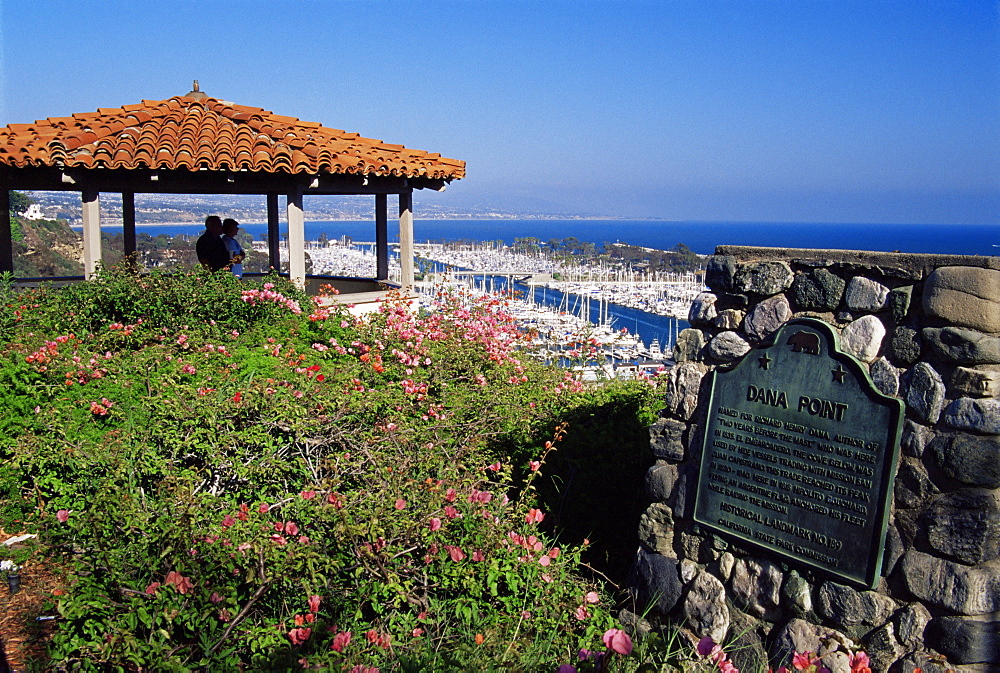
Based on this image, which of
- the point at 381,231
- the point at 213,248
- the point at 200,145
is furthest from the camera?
the point at 381,231

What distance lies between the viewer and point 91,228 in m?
9.69

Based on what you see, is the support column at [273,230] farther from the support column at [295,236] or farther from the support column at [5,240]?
the support column at [5,240]

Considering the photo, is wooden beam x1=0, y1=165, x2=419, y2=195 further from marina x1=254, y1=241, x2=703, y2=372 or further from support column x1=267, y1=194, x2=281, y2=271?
support column x1=267, y1=194, x2=281, y2=271

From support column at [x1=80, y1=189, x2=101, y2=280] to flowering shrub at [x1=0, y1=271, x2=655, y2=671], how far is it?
3.20 m

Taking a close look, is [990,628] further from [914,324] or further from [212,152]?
[212,152]

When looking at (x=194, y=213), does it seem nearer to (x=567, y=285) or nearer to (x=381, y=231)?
(x=567, y=285)

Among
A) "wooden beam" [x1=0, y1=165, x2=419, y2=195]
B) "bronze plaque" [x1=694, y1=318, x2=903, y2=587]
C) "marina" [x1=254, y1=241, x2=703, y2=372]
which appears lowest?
"marina" [x1=254, y1=241, x2=703, y2=372]

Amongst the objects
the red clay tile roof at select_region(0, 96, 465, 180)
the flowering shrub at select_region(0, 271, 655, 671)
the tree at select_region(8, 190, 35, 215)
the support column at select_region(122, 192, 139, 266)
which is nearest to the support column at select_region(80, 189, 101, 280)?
the red clay tile roof at select_region(0, 96, 465, 180)

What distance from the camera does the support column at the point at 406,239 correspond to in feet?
35.8

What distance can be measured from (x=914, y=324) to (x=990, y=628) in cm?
123

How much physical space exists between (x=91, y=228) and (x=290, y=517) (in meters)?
7.03

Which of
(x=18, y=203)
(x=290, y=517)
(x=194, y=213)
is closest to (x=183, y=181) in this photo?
(x=290, y=517)

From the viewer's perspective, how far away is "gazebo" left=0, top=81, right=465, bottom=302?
9.16 meters

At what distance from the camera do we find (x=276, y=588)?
3.82 m
